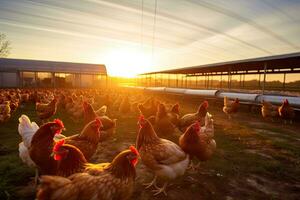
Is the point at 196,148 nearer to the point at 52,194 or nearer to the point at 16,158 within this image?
the point at 52,194

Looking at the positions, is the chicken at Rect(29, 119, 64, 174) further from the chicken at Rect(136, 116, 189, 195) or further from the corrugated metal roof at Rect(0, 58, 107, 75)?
the corrugated metal roof at Rect(0, 58, 107, 75)

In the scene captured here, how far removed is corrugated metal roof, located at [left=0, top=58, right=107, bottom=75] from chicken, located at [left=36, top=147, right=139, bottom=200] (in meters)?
49.5

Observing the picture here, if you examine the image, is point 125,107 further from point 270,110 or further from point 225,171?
point 270,110

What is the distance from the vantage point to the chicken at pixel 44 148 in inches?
144

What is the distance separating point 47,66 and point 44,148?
5139 centimetres

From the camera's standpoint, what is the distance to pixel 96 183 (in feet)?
8.93

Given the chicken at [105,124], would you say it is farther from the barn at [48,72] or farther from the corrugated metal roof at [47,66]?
the corrugated metal roof at [47,66]

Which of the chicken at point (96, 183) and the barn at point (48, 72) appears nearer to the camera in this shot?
the chicken at point (96, 183)

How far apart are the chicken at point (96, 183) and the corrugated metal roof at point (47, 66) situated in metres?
49.5

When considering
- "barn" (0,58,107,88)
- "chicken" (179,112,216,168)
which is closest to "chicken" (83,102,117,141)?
"chicken" (179,112,216,168)

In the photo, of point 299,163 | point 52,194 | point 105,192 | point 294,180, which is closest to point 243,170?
point 294,180

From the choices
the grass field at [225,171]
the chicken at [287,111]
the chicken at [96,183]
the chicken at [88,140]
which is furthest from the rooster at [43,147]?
the chicken at [287,111]

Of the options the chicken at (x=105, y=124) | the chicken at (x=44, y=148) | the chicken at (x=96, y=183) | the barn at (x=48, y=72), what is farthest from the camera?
the barn at (x=48, y=72)

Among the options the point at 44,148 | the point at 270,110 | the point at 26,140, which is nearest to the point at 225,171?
the point at 44,148
